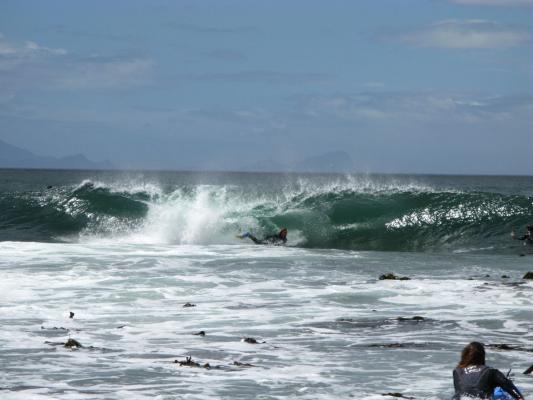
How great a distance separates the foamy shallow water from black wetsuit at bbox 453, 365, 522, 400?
1.37 m

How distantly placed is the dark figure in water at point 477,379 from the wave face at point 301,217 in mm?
26375

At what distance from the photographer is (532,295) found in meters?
18.5

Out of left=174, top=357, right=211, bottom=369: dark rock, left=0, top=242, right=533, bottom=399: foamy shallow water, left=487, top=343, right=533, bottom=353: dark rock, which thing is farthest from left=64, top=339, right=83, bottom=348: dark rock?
left=487, top=343, right=533, bottom=353: dark rock

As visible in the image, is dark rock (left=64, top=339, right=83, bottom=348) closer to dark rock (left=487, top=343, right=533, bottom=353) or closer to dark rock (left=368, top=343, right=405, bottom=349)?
dark rock (left=368, top=343, right=405, bottom=349)

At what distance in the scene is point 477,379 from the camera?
897 cm

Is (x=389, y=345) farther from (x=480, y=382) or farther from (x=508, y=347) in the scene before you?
(x=480, y=382)

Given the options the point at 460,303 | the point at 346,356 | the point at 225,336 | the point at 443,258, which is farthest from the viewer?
the point at 443,258

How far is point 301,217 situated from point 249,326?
28.3 metres

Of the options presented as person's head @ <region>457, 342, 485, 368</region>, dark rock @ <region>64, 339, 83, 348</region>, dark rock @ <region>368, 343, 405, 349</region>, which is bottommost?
dark rock @ <region>64, 339, 83, 348</region>

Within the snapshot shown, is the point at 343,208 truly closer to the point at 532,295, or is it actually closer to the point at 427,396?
the point at 532,295

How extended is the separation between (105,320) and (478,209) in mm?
30206

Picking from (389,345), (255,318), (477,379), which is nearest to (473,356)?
(477,379)

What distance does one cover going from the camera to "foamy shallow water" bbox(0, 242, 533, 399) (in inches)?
433

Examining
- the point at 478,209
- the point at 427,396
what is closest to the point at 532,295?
the point at 427,396
